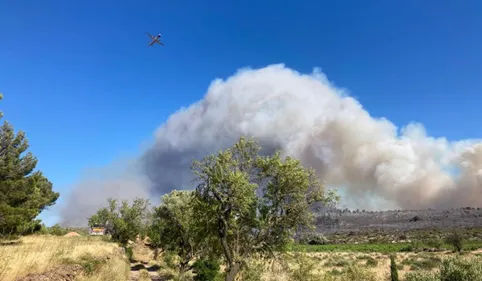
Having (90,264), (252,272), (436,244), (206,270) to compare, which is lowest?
(206,270)

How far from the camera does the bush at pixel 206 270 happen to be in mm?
38219

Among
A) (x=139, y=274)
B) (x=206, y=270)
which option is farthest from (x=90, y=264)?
(x=139, y=274)

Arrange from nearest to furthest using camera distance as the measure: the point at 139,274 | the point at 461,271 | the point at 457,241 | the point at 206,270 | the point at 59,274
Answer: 1. the point at 59,274
2. the point at 461,271
3. the point at 206,270
4. the point at 139,274
5. the point at 457,241

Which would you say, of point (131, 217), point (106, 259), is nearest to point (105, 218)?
point (131, 217)

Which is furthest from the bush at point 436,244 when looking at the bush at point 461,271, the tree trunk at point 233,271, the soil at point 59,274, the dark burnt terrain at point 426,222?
the soil at point 59,274

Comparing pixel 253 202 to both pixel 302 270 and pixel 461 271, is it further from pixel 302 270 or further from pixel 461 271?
pixel 461 271

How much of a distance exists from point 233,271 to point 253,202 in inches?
202

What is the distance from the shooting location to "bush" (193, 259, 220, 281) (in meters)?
38.2

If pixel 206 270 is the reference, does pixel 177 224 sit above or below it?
above

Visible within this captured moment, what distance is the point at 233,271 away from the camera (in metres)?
24.2

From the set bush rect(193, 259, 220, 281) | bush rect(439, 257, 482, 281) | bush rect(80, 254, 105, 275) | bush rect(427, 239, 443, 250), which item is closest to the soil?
bush rect(80, 254, 105, 275)

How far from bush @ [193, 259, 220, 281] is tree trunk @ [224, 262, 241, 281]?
13417 millimetres

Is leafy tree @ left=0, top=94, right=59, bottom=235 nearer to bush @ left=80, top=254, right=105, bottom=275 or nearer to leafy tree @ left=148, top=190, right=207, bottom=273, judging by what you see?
bush @ left=80, top=254, right=105, bottom=275

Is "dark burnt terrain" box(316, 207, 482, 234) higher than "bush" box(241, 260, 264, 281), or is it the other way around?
"dark burnt terrain" box(316, 207, 482, 234)
